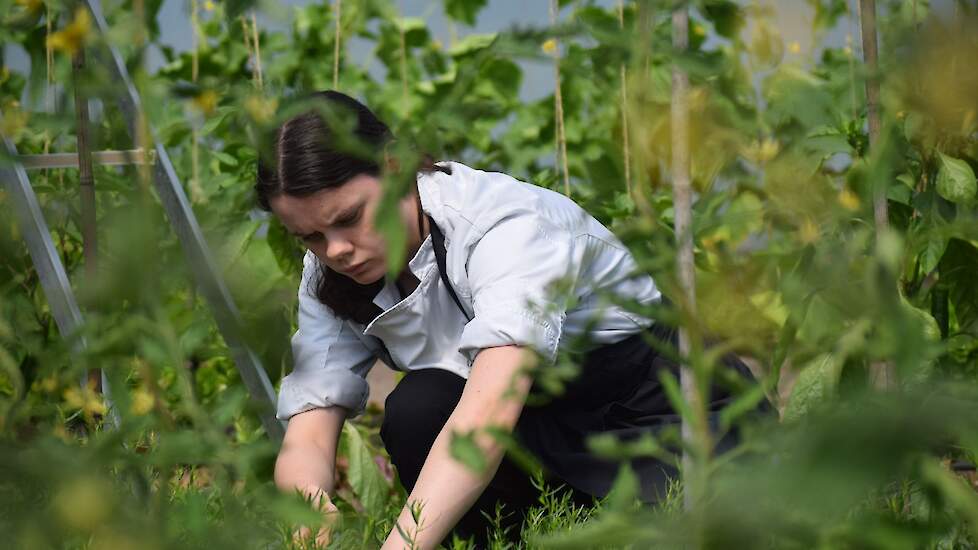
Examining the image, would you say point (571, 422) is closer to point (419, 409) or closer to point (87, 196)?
point (419, 409)

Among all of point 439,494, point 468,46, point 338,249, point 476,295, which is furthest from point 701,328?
point 468,46

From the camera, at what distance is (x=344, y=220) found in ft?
5.67

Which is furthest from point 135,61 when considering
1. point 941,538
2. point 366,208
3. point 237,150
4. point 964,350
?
point 237,150

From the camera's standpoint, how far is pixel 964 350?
2.42 metres

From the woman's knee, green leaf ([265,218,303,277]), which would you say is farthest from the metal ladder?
green leaf ([265,218,303,277])

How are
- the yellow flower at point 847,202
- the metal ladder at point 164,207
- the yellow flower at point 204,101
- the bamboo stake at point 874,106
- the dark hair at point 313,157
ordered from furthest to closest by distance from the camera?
A: the metal ladder at point 164,207, the dark hair at point 313,157, the bamboo stake at point 874,106, the yellow flower at point 847,202, the yellow flower at point 204,101

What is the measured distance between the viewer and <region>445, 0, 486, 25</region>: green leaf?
174 inches

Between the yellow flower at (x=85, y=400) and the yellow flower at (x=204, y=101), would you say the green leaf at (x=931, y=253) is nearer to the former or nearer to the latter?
the yellow flower at (x=85, y=400)

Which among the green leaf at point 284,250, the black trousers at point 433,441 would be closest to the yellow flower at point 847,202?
the black trousers at point 433,441

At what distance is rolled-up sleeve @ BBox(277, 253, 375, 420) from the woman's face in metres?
0.29

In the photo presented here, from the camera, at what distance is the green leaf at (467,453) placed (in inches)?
27.0

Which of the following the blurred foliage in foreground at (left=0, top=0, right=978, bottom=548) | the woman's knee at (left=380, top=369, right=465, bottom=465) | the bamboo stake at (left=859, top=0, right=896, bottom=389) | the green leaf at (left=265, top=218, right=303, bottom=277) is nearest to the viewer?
the blurred foliage in foreground at (left=0, top=0, right=978, bottom=548)

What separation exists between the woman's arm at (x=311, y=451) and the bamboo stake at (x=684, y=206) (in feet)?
3.18

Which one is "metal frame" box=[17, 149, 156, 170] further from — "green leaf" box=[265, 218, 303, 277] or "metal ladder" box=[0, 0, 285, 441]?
"green leaf" box=[265, 218, 303, 277]
